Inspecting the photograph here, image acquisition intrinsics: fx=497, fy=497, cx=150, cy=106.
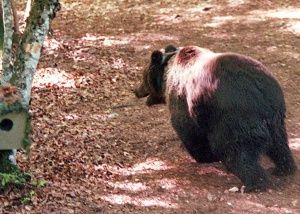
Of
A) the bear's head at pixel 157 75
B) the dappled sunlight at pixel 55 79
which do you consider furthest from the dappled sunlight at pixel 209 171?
the dappled sunlight at pixel 55 79

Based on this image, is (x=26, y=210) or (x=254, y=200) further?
(x=254, y=200)

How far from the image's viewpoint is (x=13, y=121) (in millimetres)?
4750

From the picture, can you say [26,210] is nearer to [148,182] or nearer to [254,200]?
[148,182]

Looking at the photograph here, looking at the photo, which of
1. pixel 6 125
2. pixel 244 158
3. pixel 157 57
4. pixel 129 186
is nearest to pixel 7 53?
pixel 6 125

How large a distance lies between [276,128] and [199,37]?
618 cm

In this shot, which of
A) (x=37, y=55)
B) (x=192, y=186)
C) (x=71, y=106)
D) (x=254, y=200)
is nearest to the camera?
(x=37, y=55)

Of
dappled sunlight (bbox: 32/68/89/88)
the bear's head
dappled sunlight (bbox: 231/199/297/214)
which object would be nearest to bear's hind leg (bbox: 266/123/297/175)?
dappled sunlight (bbox: 231/199/297/214)

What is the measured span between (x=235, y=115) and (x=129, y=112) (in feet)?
10.3

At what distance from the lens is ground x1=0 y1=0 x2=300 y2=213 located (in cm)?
580

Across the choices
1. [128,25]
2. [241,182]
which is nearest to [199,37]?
[128,25]

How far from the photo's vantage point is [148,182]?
6.38 metres

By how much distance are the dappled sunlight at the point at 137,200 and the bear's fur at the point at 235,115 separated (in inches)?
36.5

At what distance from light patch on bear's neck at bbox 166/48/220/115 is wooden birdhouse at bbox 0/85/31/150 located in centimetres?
235

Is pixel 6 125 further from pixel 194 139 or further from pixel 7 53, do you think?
pixel 194 139
